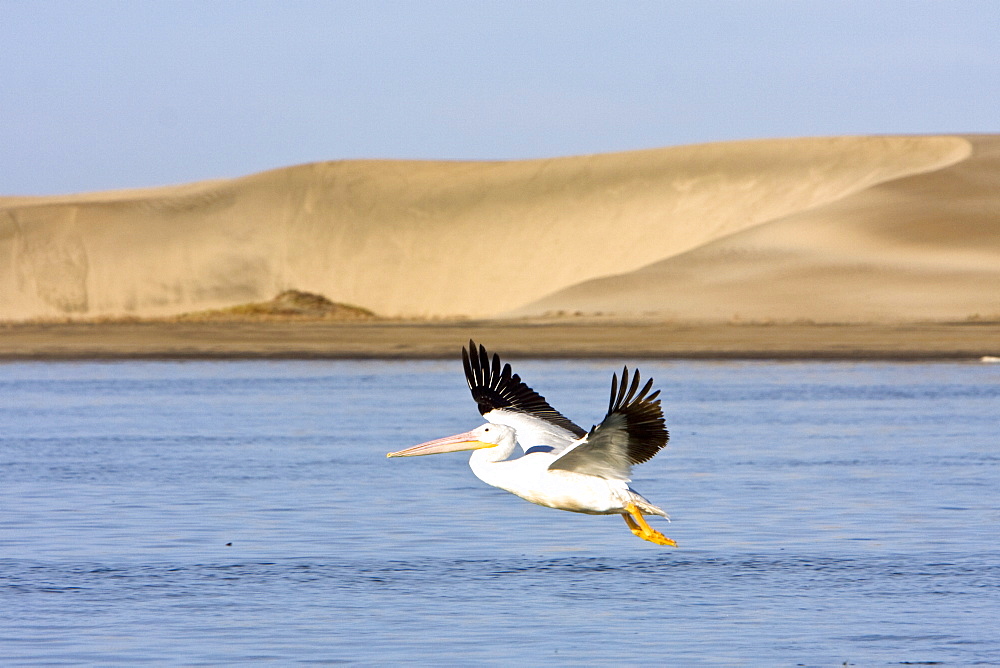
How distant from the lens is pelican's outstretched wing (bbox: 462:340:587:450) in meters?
10.8

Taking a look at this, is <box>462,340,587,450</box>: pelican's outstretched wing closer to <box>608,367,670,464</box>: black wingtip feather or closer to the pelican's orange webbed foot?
the pelican's orange webbed foot

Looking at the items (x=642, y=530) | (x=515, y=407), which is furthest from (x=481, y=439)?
(x=642, y=530)

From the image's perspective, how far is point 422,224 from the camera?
Answer: 106 metres

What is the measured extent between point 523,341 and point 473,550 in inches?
1082

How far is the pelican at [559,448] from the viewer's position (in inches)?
356

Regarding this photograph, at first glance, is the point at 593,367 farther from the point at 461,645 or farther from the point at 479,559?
the point at 461,645

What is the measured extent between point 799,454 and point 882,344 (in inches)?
765

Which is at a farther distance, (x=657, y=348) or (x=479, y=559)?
(x=657, y=348)

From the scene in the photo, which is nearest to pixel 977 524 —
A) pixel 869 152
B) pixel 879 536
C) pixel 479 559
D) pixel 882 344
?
pixel 879 536

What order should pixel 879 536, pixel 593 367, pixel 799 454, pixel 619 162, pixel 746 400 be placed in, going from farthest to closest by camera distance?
pixel 619 162, pixel 593 367, pixel 746 400, pixel 799 454, pixel 879 536

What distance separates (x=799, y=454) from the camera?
60.3ft

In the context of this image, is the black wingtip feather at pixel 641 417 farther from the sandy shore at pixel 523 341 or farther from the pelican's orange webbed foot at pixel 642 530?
the sandy shore at pixel 523 341

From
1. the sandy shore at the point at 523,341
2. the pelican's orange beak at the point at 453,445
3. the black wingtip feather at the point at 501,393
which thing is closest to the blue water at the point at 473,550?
the pelican's orange beak at the point at 453,445

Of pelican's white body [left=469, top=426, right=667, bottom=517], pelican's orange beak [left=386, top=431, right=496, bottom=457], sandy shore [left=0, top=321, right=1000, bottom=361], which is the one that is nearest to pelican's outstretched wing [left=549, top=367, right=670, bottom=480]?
pelican's white body [left=469, top=426, right=667, bottom=517]
